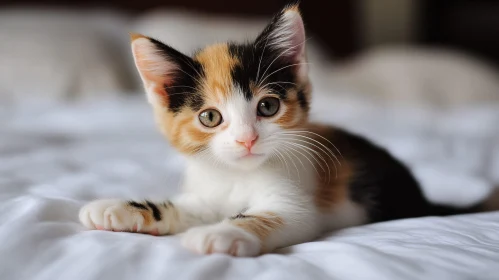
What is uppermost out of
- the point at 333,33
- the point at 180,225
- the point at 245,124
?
the point at 333,33

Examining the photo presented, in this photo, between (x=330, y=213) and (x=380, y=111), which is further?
(x=380, y=111)

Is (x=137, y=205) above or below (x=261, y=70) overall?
below

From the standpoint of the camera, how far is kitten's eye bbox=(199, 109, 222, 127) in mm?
945

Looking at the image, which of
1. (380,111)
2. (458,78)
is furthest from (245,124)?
(458,78)

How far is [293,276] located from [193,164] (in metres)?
0.45

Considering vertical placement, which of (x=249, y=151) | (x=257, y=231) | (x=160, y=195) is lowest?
(x=160, y=195)

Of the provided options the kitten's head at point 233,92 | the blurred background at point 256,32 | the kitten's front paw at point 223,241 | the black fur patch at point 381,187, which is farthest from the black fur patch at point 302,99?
the blurred background at point 256,32

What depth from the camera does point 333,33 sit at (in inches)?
161

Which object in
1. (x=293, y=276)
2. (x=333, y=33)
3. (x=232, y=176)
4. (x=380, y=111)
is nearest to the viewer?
(x=293, y=276)

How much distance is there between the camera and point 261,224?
84 centimetres

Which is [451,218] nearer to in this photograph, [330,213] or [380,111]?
[330,213]

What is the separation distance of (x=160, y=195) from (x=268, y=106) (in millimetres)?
479

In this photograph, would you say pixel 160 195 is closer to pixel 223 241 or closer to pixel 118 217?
pixel 118 217

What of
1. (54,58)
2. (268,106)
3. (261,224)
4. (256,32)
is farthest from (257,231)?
(256,32)
